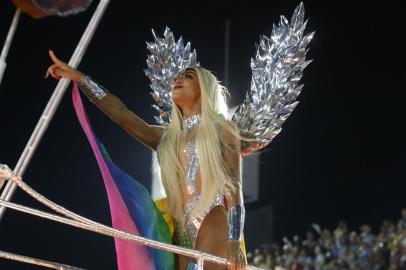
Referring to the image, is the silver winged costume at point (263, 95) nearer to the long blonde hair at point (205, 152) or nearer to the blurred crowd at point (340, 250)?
the long blonde hair at point (205, 152)

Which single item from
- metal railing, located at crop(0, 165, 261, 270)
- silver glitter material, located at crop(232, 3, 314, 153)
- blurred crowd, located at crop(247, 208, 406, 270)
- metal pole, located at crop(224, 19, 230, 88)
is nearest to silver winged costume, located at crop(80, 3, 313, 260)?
silver glitter material, located at crop(232, 3, 314, 153)

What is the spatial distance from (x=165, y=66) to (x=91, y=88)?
414mm

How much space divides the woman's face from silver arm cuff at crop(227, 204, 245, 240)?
0.45 m

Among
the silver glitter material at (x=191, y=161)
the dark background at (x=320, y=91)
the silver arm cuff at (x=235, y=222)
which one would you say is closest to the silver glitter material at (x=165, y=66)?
the silver glitter material at (x=191, y=161)

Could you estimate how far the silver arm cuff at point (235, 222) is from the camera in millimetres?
2775

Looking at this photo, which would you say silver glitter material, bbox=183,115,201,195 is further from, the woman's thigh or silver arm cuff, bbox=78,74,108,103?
silver arm cuff, bbox=78,74,108,103

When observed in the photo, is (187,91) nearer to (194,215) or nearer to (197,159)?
(197,159)

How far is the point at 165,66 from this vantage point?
11.3 feet

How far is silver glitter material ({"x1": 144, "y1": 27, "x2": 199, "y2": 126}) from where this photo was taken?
11.1ft

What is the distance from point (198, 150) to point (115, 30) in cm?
296

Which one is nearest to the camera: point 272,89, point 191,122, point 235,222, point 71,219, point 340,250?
point 71,219

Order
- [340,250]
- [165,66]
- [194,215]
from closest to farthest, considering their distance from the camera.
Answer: [194,215], [165,66], [340,250]

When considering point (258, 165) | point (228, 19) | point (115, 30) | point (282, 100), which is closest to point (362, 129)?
point (258, 165)

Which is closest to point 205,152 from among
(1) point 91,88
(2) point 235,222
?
(2) point 235,222
